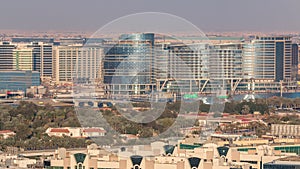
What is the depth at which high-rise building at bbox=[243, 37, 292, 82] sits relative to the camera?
160ft

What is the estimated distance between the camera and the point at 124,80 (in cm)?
3681

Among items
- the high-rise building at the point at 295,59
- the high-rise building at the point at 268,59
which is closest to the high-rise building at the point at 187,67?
the high-rise building at the point at 268,59

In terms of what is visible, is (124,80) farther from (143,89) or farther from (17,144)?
(17,144)

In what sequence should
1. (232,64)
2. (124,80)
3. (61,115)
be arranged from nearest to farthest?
1. (61,115)
2. (124,80)
3. (232,64)

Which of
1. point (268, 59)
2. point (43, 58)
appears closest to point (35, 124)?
point (43, 58)

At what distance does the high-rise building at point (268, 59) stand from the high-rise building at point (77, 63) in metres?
5.88

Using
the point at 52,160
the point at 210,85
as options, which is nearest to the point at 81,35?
the point at 210,85

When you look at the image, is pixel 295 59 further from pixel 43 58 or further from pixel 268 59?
pixel 43 58

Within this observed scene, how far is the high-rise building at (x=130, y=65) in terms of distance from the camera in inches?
1455

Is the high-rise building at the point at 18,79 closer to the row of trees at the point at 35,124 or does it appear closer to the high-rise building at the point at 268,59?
the high-rise building at the point at 268,59

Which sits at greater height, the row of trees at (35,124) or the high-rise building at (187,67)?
the high-rise building at (187,67)

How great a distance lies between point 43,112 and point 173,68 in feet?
30.4

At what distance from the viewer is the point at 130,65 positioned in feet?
123

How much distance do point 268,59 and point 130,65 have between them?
1392 cm
